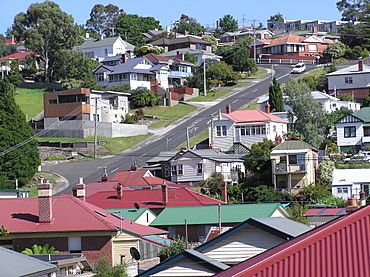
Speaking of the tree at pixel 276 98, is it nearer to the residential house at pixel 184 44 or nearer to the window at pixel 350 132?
the window at pixel 350 132

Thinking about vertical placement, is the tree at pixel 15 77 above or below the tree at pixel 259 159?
above

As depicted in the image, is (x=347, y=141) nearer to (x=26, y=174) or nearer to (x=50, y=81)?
(x=26, y=174)

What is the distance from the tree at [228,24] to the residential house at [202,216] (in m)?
139

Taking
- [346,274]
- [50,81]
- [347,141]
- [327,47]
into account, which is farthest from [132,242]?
[327,47]

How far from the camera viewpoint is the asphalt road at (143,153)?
7500cm

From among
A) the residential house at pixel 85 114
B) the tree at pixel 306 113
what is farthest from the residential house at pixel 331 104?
the residential house at pixel 85 114

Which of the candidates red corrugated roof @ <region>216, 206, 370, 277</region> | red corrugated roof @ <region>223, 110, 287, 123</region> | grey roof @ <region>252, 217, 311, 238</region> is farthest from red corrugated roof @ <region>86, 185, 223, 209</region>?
red corrugated roof @ <region>216, 206, 370, 277</region>

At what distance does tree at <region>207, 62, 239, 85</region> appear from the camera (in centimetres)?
11415

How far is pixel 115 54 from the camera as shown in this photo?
13525 cm

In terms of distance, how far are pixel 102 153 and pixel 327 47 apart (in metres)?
57.4

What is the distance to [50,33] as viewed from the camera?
4508 inches

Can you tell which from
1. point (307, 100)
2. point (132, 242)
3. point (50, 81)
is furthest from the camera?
point (50, 81)

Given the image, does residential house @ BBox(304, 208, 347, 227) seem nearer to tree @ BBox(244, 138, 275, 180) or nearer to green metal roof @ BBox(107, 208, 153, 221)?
green metal roof @ BBox(107, 208, 153, 221)

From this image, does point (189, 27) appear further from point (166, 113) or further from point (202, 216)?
point (202, 216)
